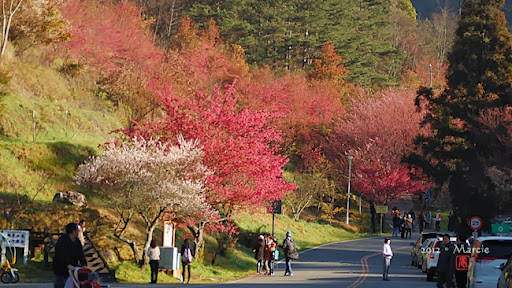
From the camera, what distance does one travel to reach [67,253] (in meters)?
14.5

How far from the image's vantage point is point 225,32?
3031 inches

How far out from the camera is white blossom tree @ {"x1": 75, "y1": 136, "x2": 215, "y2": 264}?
3088 centimetres

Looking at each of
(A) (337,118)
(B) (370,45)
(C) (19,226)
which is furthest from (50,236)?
(B) (370,45)

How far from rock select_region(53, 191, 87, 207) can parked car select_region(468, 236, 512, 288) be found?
17.6m

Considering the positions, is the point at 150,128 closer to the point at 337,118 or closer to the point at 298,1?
the point at 337,118

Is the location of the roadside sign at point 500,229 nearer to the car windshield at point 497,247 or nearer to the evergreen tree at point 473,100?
the evergreen tree at point 473,100

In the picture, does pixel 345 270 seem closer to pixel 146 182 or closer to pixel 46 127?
pixel 146 182

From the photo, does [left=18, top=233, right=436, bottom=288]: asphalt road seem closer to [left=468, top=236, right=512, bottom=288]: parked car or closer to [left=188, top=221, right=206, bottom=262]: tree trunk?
[left=188, top=221, right=206, bottom=262]: tree trunk

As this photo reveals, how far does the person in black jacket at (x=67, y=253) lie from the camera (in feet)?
47.6

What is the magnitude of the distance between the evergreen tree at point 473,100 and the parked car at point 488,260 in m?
20.8

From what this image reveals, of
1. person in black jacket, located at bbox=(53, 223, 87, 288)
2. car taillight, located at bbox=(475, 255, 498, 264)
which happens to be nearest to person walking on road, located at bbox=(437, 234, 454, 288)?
car taillight, located at bbox=(475, 255, 498, 264)

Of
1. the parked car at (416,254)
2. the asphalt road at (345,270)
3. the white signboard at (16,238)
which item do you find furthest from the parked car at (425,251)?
the white signboard at (16,238)

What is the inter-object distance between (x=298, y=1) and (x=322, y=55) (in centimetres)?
665

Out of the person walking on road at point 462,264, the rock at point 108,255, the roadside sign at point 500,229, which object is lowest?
the rock at point 108,255
